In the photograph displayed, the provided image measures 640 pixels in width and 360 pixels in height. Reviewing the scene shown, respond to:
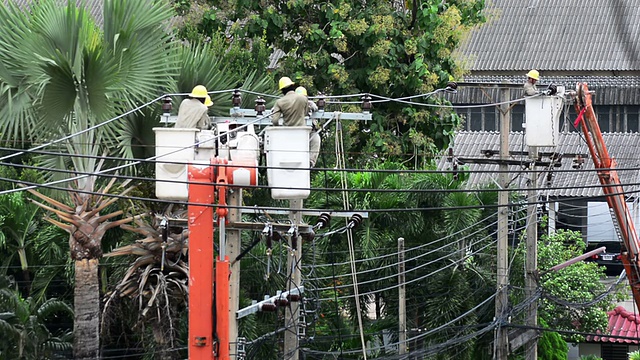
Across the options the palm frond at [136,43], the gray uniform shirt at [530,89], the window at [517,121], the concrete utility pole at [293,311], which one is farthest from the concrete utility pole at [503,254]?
the window at [517,121]

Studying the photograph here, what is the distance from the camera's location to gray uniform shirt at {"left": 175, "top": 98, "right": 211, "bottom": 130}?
17328mm

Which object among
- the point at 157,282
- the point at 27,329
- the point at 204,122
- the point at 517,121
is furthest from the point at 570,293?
the point at 517,121

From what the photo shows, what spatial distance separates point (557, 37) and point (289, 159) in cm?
3405

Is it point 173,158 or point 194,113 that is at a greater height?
point 194,113

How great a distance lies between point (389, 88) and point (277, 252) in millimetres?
7886

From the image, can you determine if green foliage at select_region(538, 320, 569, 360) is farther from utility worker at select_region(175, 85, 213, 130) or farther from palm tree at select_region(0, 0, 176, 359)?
utility worker at select_region(175, 85, 213, 130)

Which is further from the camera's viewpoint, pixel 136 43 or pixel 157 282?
pixel 157 282

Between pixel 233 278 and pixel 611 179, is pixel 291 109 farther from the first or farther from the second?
pixel 611 179

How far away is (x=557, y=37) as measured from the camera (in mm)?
48938

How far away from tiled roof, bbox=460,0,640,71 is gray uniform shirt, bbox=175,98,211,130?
30.7m

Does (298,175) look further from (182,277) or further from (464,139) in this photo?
(464,139)

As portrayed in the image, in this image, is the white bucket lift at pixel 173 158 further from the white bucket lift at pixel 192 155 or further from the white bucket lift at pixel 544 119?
the white bucket lift at pixel 544 119

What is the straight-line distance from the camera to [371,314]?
2827cm

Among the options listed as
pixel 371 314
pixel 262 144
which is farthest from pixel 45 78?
pixel 371 314
